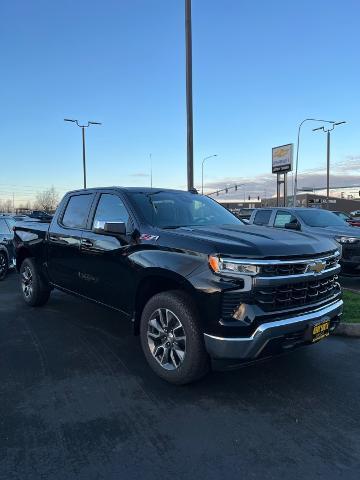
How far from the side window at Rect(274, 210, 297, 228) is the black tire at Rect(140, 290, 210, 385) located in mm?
7001

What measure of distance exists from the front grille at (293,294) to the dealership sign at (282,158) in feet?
103

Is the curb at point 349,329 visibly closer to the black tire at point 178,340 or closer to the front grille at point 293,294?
the front grille at point 293,294

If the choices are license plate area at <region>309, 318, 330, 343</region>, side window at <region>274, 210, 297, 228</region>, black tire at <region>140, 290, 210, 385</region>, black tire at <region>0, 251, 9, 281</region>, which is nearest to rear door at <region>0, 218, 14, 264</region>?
black tire at <region>0, 251, 9, 281</region>

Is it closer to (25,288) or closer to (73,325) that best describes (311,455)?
(73,325)

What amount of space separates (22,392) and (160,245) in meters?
1.90

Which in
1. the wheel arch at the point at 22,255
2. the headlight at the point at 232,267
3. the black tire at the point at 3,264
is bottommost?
the black tire at the point at 3,264

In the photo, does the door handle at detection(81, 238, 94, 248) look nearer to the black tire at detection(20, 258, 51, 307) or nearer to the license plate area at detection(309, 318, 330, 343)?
the black tire at detection(20, 258, 51, 307)

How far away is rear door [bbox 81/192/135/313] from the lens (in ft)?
16.2

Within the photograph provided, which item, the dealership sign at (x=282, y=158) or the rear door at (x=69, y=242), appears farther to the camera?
the dealership sign at (x=282, y=158)

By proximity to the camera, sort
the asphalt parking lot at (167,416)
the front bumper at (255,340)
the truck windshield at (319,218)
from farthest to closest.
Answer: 1. the truck windshield at (319,218)
2. the front bumper at (255,340)
3. the asphalt parking lot at (167,416)

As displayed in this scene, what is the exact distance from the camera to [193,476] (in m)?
2.91

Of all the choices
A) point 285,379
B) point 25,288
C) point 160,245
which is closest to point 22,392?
point 160,245

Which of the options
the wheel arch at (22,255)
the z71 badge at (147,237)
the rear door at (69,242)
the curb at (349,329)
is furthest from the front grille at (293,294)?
the wheel arch at (22,255)

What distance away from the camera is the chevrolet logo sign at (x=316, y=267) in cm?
426
